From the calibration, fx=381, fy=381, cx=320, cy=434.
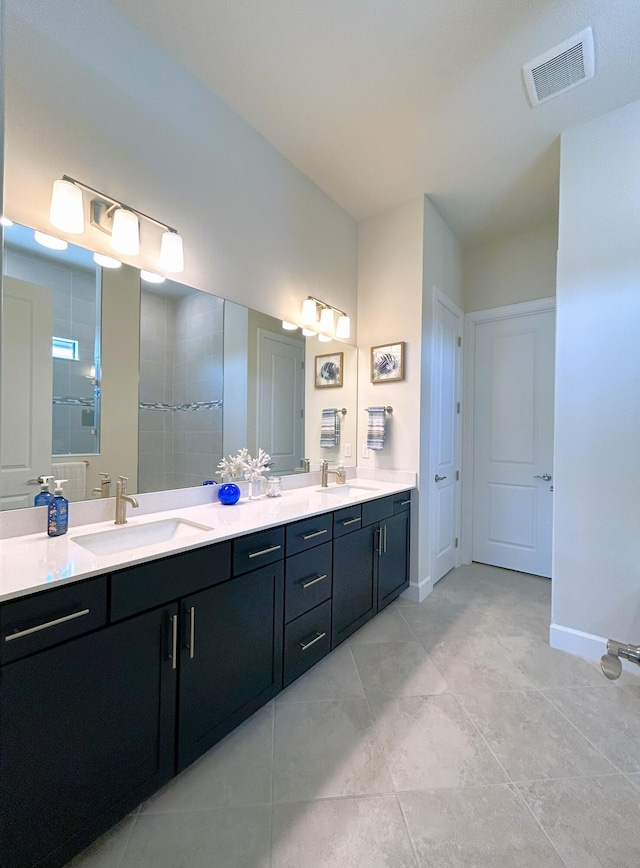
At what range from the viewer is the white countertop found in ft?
3.47

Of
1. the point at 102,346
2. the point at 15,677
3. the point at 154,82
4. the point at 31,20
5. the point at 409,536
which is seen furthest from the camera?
the point at 409,536

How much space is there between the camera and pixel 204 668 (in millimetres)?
1374

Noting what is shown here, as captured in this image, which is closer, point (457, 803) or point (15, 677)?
point (15, 677)

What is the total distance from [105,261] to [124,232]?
5.8 inches

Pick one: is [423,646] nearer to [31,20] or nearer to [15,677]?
[15,677]

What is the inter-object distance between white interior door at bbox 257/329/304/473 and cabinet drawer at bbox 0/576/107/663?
4.48 ft

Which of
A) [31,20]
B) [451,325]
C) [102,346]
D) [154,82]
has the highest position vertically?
[154,82]

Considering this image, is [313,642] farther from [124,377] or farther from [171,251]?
[171,251]

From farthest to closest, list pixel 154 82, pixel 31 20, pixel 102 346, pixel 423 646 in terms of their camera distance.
→ pixel 423 646 < pixel 154 82 < pixel 102 346 < pixel 31 20

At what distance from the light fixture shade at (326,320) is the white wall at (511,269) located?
143 cm

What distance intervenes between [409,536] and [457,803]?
156cm

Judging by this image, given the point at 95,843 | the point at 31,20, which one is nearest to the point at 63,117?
the point at 31,20

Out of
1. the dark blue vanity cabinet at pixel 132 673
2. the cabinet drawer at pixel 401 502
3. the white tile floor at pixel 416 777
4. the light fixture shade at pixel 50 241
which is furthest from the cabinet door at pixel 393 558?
the light fixture shade at pixel 50 241

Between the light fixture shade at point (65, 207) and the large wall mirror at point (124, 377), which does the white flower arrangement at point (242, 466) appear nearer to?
the large wall mirror at point (124, 377)
